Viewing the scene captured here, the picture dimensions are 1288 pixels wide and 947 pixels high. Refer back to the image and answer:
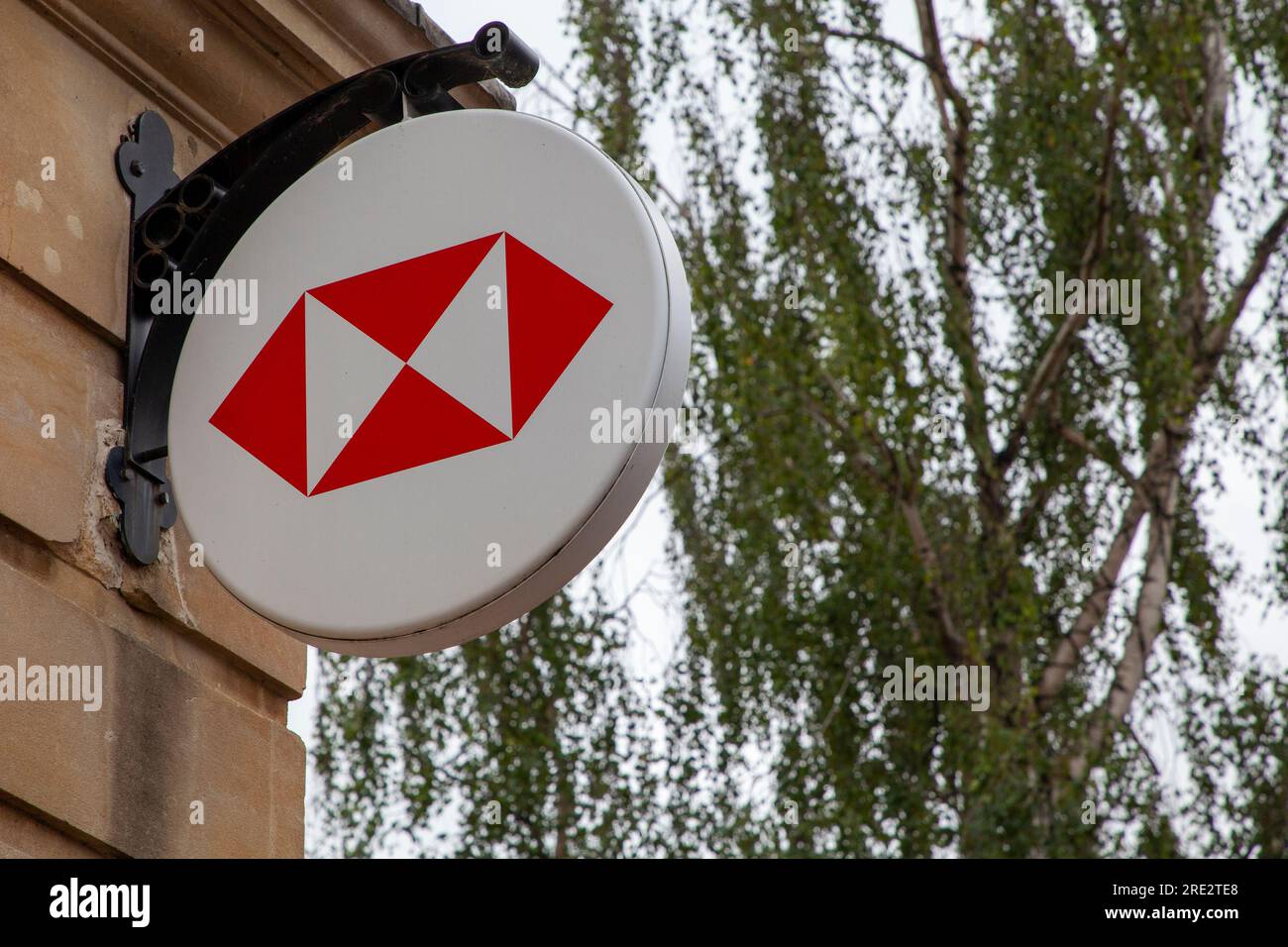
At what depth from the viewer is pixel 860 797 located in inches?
367

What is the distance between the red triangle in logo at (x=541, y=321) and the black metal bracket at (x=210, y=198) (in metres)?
0.37

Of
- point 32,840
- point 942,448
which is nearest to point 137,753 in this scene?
point 32,840

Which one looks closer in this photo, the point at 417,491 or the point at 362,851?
the point at 417,491

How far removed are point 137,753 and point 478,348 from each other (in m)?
0.81

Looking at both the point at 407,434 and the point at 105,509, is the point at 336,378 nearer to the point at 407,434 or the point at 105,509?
the point at 407,434

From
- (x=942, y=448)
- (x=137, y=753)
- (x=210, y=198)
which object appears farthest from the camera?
(x=942, y=448)

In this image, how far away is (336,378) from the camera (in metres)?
2.22

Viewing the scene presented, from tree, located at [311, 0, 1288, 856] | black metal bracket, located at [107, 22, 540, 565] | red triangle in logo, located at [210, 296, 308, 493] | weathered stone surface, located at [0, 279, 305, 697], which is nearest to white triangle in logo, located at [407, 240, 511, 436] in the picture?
red triangle in logo, located at [210, 296, 308, 493]

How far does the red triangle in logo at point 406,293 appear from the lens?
7.13 ft

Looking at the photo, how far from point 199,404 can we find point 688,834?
25.1 ft

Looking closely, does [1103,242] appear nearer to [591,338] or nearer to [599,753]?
[599,753]

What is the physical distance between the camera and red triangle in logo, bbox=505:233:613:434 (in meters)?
2.06
